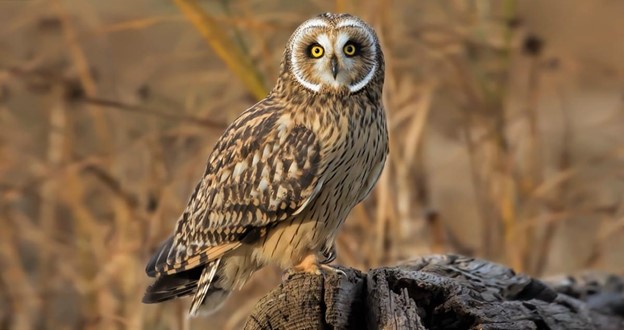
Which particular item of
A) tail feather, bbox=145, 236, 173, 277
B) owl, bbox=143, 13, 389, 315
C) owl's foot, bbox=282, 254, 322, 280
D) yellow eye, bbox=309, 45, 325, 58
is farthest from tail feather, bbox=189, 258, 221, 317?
yellow eye, bbox=309, 45, 325, 58

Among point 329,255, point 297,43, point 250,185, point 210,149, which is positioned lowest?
point 329,255

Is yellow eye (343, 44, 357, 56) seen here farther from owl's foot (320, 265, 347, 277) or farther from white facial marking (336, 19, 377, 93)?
owl's foot (320, 265, 347, 277)

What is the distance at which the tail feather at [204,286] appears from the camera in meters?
4.02

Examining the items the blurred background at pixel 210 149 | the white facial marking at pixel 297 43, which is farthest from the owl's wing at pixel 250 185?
the blurred background at pixel 210 149

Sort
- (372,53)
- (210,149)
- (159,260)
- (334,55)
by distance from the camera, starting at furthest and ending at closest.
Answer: (210,149) → (159,260) → (372,53) → (334,55)

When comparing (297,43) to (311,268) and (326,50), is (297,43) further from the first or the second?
(311,268)

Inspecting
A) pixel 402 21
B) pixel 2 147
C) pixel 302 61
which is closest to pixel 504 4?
pixel 402 21

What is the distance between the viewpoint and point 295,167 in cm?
382

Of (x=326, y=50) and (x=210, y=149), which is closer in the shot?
(x=326, y=50)

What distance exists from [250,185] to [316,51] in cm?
53

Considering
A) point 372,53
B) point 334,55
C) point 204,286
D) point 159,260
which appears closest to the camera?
point 334,55

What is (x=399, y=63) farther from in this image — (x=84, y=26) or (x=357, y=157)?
(x=84, y=26)

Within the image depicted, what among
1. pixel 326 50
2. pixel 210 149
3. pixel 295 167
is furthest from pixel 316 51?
pixel 210 149

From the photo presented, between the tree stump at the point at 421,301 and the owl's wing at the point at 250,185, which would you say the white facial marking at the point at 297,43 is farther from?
the tree stump at the point at 421,301
